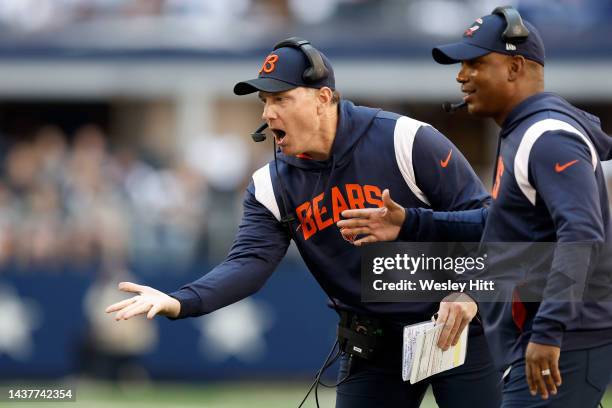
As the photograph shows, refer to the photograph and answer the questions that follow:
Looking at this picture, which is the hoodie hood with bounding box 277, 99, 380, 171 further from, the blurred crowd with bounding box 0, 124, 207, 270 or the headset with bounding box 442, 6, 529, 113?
the blurred crowd with bounding box 0, 124, 207, 270

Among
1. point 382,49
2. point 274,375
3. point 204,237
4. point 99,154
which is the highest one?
point 382,49

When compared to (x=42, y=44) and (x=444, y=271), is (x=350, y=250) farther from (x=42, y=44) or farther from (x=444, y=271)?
(x=42, y=44)

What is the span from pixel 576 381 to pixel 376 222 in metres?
1.08

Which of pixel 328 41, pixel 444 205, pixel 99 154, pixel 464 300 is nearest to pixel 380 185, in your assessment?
pixel 444 205

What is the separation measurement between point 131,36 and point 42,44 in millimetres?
1287

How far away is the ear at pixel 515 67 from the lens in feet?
14.9

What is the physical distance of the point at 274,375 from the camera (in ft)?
43.7

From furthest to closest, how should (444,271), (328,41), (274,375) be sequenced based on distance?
(328,41), (274,375), (444,271)

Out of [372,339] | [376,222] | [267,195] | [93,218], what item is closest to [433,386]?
[372,339]

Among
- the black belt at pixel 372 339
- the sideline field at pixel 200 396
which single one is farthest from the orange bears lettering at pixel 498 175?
the sideline field at pixel 200 396

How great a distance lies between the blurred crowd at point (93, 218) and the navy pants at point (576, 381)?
30.0ft

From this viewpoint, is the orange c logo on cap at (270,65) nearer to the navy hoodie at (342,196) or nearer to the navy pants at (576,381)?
the navy hoodie at (342,196)

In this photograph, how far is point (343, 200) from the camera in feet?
17.5

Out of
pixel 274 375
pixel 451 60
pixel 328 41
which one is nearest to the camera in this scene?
pixel 451 60
